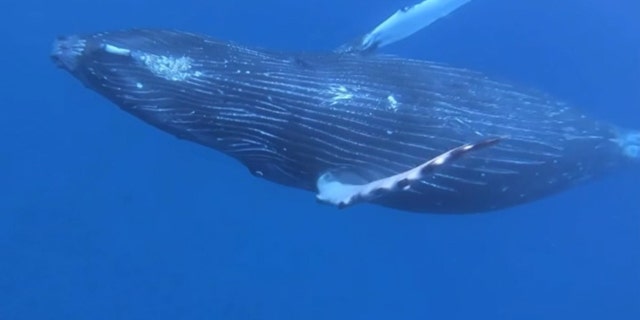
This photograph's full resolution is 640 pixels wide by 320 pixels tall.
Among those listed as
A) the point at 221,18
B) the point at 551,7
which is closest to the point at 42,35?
the point at 221,18

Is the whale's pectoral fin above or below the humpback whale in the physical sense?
below

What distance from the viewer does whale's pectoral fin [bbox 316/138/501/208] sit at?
16.4ft

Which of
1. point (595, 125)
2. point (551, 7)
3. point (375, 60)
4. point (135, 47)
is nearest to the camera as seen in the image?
point (135, 47)

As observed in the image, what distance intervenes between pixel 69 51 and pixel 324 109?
175 cm

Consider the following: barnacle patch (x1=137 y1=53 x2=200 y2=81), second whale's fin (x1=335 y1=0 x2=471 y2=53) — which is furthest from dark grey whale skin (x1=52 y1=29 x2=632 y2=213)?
second whale's fin (x1=335 y1=0 x2=471 y2=53)

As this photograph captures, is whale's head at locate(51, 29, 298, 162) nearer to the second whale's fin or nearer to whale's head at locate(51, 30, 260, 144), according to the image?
whale's head at locate(51, 30, 260, 144)

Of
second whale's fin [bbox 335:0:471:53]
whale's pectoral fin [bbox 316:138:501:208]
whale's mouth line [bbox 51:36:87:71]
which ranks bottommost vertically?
whale's pectoral fin [bbox 316:138:501:208]

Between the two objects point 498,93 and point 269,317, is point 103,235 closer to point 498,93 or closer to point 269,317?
point 269,317

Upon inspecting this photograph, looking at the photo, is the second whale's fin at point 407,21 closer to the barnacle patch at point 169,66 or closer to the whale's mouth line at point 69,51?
the barnacle patch at point 169,66

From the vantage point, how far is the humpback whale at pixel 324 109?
6.25 metres

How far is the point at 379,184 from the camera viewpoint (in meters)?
5.47

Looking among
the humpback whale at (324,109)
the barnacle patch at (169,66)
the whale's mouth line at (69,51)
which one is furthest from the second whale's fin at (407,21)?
the whale's mouth line at (69,51)

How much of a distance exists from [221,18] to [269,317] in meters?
4.35

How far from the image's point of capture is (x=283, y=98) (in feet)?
21.2
